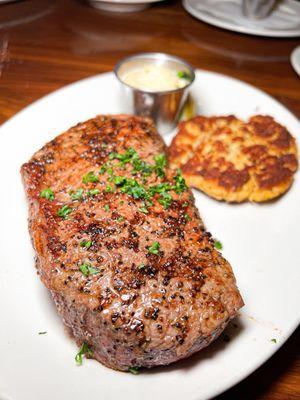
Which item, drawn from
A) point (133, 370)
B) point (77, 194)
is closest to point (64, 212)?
Result: point (77, 194)

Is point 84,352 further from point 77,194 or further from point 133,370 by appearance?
point 77,194

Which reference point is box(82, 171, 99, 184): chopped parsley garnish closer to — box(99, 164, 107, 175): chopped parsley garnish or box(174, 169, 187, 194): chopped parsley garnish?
box(99, 164, 107, 175): chopped parsley garnish

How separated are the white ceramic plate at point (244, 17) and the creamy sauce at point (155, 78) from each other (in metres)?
2.17

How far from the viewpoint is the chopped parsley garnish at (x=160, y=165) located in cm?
314

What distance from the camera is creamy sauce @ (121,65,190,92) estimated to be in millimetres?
4465

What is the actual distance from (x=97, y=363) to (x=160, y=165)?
1.43 meters

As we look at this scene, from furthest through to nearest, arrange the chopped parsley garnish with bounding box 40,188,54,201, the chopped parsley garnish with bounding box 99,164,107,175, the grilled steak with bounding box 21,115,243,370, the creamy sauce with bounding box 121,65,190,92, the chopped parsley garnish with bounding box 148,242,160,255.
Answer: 1. the creamy sauce with bounding box 121,65,190,92
2. the chopped parsley garnish with bounding box 99,164,107,175
3. the chopped parsley garnish with bounding box 40,188,54,201
4. the chopped parsley garnish with bounding box 148,242,160,255
5. the grilled steak with bounding box 21,115,243,370

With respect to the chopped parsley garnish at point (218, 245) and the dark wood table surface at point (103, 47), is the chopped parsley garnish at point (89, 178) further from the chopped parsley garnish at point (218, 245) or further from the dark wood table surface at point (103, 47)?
the dark wood table surface at point (103, 47)

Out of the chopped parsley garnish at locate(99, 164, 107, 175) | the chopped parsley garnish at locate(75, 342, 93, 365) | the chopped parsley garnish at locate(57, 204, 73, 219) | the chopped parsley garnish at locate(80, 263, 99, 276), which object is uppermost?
the chopped parsley garnish at locate(99, 164, 107, 175)

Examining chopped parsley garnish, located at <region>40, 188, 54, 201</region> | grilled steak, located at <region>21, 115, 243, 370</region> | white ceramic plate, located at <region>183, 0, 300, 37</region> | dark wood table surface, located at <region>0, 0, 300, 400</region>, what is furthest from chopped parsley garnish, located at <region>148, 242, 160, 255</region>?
white ceramic plate, located at <region>183, 0, 300, 37</region>

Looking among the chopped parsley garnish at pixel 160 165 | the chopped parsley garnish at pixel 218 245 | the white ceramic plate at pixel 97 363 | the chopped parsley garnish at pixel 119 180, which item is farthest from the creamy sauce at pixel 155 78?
the chopped parsley garnish at pixel 218 245

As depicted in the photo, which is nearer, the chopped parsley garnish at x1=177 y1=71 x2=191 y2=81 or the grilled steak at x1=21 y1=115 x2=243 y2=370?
the grilled steak at x1=21 y1=115 x2=243 y2=370

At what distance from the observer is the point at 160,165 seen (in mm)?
3234

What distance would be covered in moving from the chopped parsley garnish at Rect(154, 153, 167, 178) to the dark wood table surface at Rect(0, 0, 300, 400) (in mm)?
1995
